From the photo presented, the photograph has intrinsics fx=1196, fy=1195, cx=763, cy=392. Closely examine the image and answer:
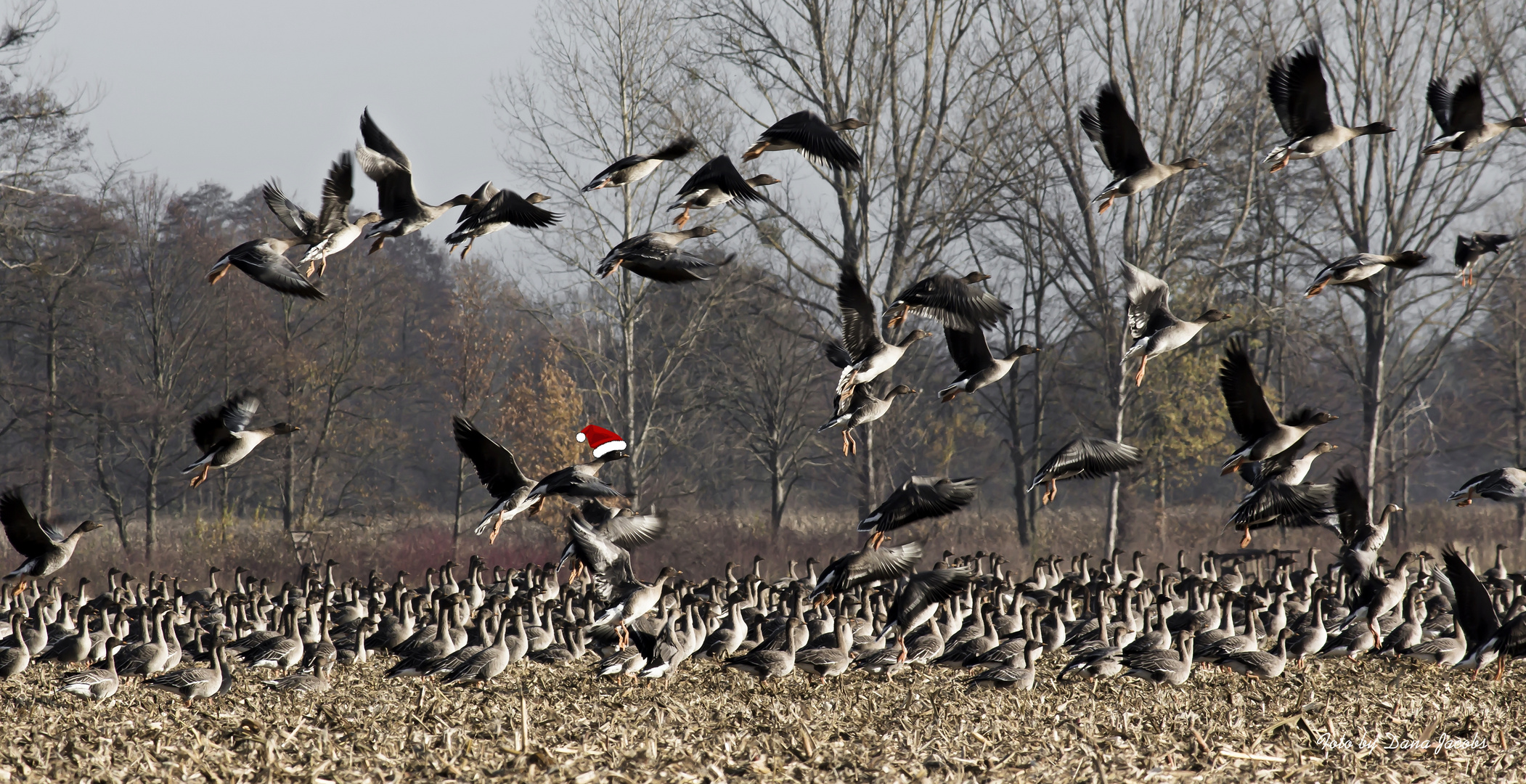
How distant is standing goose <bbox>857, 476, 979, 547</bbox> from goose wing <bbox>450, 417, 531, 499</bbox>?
9.03 ft

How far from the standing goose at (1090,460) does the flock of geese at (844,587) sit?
0.03 metres

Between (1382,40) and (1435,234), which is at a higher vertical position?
(1382,40)

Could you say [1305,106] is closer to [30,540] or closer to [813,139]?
[813,139]

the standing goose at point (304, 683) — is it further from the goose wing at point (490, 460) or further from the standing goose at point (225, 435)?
the goose wing at point (490, 460)

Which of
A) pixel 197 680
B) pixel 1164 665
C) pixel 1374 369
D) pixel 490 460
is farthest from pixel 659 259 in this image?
pixel 1374 369

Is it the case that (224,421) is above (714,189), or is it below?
below

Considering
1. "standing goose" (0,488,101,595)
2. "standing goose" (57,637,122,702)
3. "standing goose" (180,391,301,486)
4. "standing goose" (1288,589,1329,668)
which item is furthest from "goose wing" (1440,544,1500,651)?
"standing goose" (57,637,122,702)

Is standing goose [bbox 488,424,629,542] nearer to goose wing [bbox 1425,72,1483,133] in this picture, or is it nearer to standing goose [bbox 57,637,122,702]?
standing goose [bbox 57,637,122,702]

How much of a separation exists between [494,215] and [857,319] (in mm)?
2843

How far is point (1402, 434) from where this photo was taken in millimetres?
44062

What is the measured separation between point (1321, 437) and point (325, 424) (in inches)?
1250

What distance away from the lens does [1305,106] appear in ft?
30.9

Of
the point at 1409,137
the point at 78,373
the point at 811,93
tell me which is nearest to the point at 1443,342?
the point at 1409,137

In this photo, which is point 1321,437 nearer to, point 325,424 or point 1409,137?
point 1409,137
